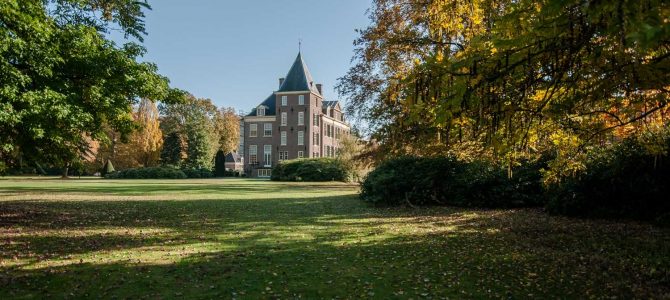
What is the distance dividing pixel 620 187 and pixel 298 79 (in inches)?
2284

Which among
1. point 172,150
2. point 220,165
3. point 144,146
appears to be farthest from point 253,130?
point 144,146

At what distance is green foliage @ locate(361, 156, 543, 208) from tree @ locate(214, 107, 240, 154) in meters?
64.6

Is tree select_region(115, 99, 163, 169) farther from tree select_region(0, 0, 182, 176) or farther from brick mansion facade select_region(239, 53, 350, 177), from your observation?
tree select_region(0, 0, 182, 176)

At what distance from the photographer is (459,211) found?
16.2 m

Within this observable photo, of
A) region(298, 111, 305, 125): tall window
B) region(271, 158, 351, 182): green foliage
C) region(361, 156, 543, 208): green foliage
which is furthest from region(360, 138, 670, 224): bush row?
region(298, 111, 305, 125): tall window

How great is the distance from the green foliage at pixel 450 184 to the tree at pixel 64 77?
30.4 ft

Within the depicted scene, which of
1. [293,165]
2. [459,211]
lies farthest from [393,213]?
[293,165]

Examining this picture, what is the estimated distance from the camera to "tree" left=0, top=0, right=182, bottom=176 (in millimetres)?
9453

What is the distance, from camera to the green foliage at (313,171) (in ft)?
161

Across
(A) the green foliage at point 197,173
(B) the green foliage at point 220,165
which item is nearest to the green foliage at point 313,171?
(B) the green foliage at point 220,165

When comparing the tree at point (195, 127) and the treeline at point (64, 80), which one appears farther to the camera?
the tree at point (195, 127)

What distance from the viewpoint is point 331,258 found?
26.6 ft

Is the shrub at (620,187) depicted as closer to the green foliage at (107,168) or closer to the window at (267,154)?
the green foliage at (107,168)

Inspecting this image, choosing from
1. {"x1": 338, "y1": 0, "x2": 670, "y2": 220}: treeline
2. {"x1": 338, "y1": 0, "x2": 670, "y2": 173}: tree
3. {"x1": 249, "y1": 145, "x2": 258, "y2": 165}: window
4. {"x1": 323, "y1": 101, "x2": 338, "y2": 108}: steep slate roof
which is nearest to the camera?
{"x1": 338, "y1": 0, "x2": 670, "y2": 173}: tree
